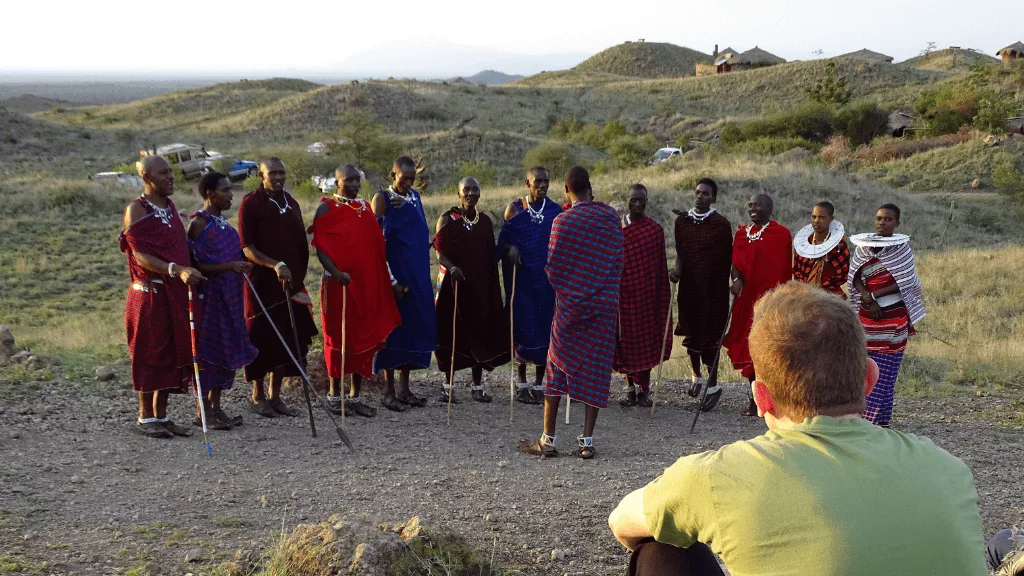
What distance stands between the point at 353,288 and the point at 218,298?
1007 mm

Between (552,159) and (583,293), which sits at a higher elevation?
(583,293)

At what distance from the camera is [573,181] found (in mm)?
5520

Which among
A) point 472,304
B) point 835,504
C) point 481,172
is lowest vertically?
point 481,172

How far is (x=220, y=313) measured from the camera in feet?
19.9

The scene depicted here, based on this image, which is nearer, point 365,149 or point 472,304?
point 472,304

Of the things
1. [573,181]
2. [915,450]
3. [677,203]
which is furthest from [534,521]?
[677,203]

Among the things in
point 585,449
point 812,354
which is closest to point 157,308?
point 585,449

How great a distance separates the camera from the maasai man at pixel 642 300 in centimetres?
698

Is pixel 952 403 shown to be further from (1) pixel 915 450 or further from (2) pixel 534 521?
(1) pixel 915 450

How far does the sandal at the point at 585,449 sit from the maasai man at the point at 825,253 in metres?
2.10

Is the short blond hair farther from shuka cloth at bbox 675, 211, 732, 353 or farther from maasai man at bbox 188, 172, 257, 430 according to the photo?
shuka cloth at bbox 675, 211, 732, 353

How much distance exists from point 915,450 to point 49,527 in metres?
3.95

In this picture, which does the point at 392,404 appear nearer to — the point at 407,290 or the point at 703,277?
the point at 407,290

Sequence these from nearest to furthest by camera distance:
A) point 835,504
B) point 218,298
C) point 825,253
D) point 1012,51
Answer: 1. point 835,504
2. point 218,298
3. point 825,253
4. point 1012,51
